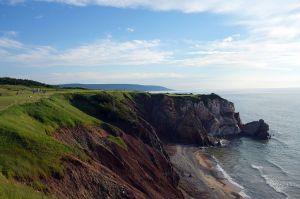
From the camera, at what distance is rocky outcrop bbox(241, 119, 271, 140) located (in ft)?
353

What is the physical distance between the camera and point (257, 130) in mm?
110438

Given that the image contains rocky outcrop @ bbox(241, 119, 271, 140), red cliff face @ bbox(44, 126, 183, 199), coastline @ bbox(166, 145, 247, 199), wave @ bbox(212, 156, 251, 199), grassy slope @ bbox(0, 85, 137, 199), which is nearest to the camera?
grassy slope @ bbox(0, 85, 137, 199)

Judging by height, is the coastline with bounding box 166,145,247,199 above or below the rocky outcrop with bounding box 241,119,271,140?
below

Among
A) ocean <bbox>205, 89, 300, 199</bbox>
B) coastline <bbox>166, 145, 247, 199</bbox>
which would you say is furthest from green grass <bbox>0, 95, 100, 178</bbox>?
ocean <bbox>205, 89, 300, 199</bbox>

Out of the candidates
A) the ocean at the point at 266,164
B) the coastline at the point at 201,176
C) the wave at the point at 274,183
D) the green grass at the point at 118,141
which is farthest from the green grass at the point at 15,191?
the wave at the point at 274,183

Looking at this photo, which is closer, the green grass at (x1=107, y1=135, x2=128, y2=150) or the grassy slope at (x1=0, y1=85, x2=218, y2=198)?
the grassy slope at (x1=0, y1=85, x2=218, y2=198)

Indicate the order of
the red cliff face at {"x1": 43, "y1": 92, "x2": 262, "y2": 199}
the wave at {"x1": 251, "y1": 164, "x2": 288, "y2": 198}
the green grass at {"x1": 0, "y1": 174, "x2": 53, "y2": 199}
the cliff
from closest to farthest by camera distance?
1. the green grass at {"x1": 0, "y1": 174, "x2": 53, "y2": 199}
2. the cliff
3. the red cliff face at {"x1": 43, "y1": 92, "x2": 262, "y2": 199}
4. the wave at {"x1": 251, "y1": 164, "x2": 288, "y2": 198}

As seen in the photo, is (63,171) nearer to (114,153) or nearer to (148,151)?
(114,153)

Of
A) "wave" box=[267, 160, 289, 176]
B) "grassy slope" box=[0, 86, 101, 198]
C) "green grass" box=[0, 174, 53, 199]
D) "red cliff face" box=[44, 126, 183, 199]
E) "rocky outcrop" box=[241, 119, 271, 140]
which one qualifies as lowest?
"wave" box=[267, 160, 289, 176]

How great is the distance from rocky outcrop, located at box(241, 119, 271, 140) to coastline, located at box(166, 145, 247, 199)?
2917cm

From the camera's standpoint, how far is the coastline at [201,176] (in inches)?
2223

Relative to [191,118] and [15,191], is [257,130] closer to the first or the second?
[191,118]

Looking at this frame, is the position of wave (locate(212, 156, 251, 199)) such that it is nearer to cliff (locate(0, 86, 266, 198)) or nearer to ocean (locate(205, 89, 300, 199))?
ocean (locate(205, 89, 300, 199))

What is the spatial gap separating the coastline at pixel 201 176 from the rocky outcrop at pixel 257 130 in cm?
2917
